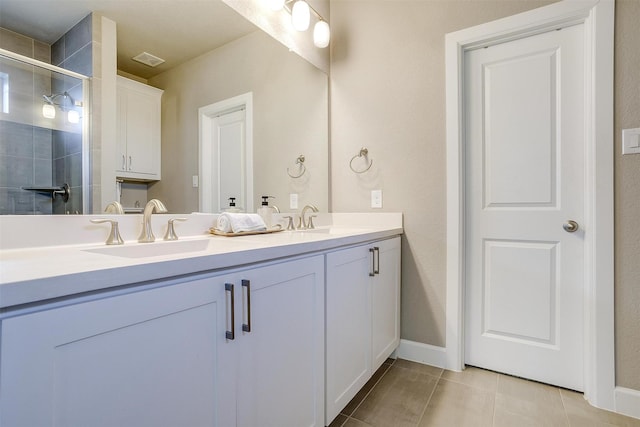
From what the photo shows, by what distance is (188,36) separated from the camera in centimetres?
138

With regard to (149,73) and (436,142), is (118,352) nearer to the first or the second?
(149,73)

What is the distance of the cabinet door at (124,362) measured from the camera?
0.49 m

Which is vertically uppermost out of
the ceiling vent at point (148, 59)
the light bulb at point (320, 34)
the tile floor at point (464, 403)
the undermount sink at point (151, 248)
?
the light bulb at point (320, 34)

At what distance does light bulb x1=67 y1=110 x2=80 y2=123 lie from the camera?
40.2 inches

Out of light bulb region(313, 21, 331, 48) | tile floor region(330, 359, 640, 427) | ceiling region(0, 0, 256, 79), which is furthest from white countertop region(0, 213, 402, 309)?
light bulb region(313, 21, 331, 48)

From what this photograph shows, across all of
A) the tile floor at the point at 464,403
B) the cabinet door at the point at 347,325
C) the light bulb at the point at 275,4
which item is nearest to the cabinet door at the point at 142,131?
the cabinet door at the point at 347,325

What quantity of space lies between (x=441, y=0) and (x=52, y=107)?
6.50 feet

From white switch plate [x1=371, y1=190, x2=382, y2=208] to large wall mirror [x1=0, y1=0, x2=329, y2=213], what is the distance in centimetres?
33

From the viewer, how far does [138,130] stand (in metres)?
1.24

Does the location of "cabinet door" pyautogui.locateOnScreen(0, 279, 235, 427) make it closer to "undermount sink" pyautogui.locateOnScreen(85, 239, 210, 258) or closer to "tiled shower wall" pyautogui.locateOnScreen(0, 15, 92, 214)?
"undermount sink" pyautogui.locateOnScreen(85, 239, 210, 258)

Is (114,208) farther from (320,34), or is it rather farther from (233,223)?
(320,34)

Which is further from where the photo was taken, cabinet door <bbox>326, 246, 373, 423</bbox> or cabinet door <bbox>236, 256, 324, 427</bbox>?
cabinet door <bbox>326, 246, 373, 423</bbox>

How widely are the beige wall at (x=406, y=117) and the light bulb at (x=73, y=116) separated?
4.89ft

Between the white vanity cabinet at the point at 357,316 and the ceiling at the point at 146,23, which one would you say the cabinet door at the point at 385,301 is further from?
the ceiling at the point at 146,23
